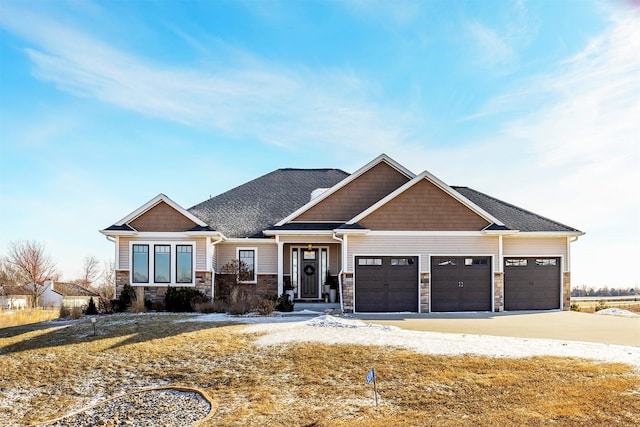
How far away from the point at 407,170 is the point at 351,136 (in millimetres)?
2623

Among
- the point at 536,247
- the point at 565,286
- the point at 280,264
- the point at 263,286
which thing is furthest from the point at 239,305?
the point at 565,286

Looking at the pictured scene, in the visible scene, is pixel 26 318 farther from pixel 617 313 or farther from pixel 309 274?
pixel 617 313

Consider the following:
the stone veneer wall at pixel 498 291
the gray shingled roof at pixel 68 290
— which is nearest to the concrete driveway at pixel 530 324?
the stone veneer wall at pixel 498 291

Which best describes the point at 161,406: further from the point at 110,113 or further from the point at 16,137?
the point at 16,137

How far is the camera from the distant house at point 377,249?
18.3m

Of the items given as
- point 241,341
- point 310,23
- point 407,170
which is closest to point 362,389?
point 241,341

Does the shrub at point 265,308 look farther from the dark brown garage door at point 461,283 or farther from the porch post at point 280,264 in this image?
the dark brown garage door at point 461,283

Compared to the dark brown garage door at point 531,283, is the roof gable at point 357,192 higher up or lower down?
higher up

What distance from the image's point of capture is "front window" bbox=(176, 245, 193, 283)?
19422 mm

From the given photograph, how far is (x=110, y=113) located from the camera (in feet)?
57.3

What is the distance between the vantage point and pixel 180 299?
18281mm

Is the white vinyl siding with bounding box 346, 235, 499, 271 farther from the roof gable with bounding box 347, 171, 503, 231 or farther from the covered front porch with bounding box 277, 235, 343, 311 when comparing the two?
the covered front porch with bounding box 277, 235, 343, 311

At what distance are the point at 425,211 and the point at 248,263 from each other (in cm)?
739

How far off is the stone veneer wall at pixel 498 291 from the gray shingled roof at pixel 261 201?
29.5 ft
